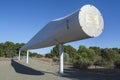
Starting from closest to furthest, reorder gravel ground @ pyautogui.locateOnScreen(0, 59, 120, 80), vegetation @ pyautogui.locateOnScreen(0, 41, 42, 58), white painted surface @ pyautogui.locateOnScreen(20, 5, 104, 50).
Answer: white painted surface @ pyautogui.locateOnScreen(20, 5, 104, 50) → gravel ground @ pyautogui.locateOnScreen(0, 59, 120, 80) → vegetation @ pyautogui.locateOnScreen(0, 41, 42, 58)

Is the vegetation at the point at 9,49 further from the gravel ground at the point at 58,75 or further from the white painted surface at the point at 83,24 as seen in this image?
the white painted surface at the point at 83,24

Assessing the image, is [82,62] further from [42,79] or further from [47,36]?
[42,79]

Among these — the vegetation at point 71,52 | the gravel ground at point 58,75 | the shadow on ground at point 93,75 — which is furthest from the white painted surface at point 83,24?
the vegetation at point 71,52

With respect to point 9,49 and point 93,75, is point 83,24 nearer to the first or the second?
point 93,75

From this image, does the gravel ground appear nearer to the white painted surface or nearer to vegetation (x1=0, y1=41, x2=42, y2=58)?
the white painted surface

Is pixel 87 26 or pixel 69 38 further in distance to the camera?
pixel 69 38

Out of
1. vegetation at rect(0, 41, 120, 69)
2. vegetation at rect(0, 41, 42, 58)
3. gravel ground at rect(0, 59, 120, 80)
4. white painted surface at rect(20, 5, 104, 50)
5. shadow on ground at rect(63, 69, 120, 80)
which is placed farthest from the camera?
vegetation at rect(0, 41, 42, 58)

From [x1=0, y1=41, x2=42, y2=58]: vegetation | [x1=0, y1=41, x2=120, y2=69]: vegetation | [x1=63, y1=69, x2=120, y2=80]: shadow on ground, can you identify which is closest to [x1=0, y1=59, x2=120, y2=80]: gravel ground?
[x1=63, y1=69, x2=120, y2=80]: shadow on ground

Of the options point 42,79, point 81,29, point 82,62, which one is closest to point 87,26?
point 81,29

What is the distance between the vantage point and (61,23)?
627 inches

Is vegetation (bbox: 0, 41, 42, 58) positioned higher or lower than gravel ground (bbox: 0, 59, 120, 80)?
higher

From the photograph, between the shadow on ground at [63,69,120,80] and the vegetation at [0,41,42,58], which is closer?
the shadow on ground at [63,69,120,80]

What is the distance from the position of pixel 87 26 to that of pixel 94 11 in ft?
3.89

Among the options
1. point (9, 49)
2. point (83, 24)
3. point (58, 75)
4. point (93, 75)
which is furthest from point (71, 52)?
point (83, 24)
